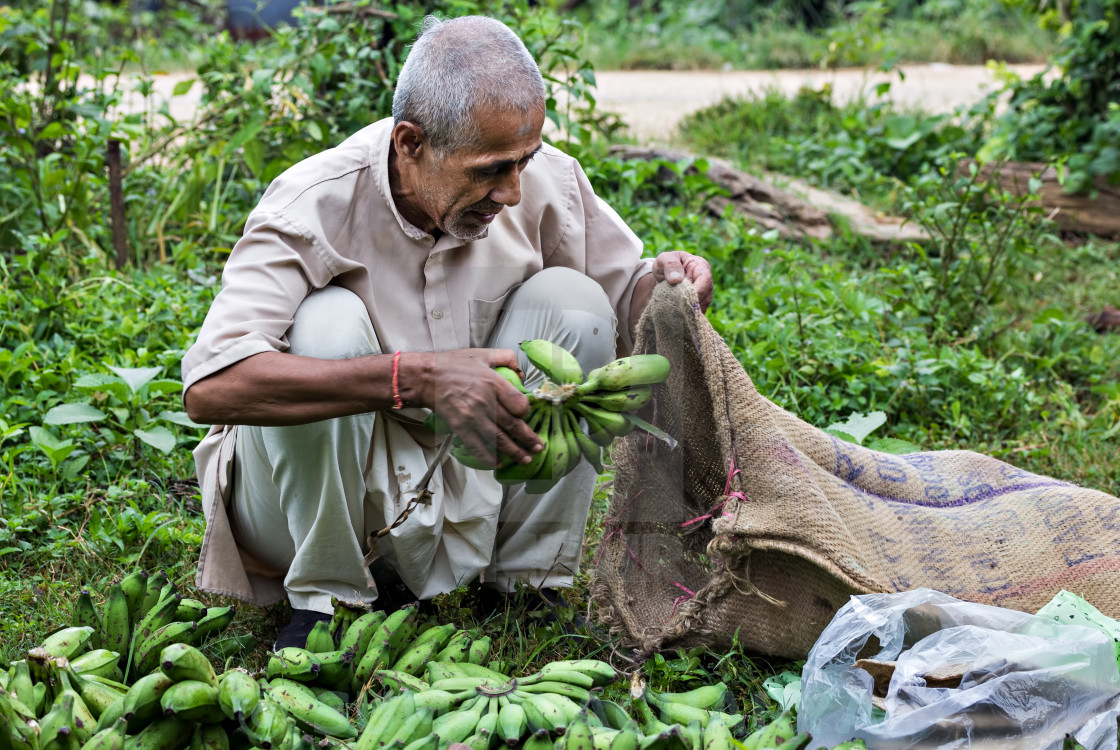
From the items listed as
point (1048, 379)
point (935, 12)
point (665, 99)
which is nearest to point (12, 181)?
point (1048, 379)

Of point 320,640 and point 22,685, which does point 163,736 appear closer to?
point 22,685

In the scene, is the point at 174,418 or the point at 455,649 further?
the point at 174,418

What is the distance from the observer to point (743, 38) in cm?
977

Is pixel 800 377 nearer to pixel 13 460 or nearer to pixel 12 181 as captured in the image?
pixel 13 460

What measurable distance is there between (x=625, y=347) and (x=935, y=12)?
9.51 meters

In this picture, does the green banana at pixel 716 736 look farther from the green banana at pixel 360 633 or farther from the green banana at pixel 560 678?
the green banana at pixel 360 633

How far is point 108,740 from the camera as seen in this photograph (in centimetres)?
169

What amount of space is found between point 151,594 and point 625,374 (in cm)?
117

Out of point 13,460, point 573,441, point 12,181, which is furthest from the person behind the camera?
point 12,181

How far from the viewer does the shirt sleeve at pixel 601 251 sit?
99.7 inches

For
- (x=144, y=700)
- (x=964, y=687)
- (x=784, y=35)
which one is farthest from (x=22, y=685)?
(x=784, y=35)

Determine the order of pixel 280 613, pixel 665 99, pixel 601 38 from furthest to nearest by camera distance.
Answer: pixel 601 38, pixel 665 99, pixel 280 613

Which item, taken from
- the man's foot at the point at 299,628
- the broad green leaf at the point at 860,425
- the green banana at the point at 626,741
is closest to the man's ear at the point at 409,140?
the man's foot at the point at 299,628

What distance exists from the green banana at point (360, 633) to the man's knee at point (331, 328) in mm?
581
